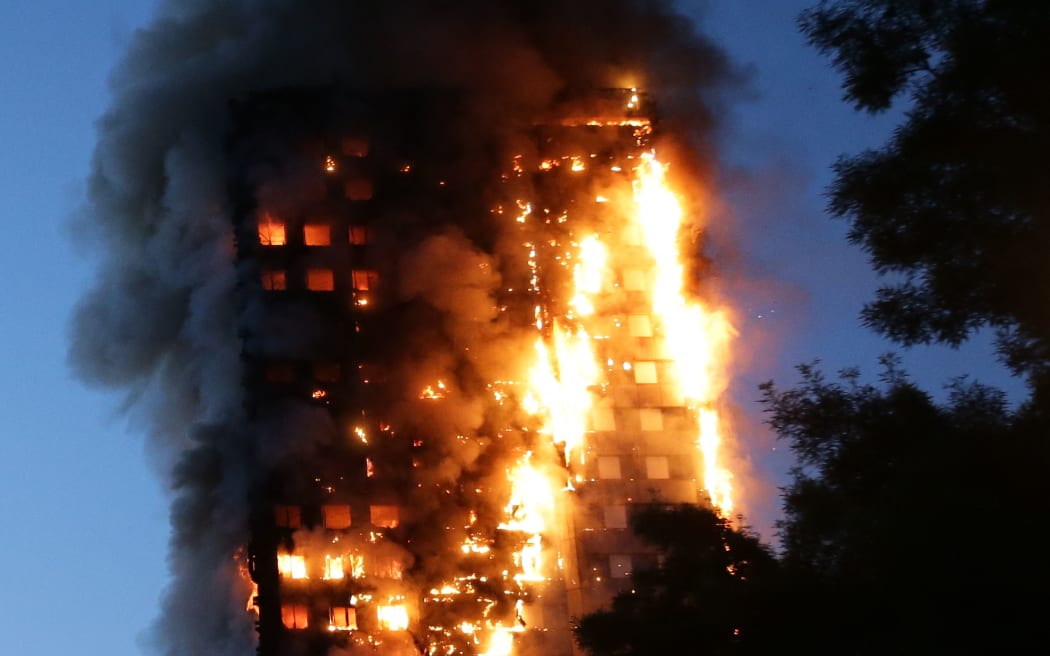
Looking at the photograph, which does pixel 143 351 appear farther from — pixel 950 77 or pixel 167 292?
pixel 950 77

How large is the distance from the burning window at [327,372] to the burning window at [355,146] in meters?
8.35

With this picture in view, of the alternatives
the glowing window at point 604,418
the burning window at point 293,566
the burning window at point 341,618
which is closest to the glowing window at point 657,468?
the glowing window at point 604,418

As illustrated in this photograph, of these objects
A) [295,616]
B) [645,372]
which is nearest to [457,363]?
[645,372]

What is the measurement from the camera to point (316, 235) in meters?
54.8

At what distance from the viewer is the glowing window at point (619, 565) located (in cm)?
5438

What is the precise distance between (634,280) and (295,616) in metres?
18.8

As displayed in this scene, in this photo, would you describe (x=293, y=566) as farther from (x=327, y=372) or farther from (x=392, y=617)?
(x=327, y=372)

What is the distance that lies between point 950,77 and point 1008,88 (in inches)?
26.7

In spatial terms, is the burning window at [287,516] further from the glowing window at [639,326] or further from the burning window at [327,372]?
the glowing window at [639,326]

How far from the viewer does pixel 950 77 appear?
15.9 meters

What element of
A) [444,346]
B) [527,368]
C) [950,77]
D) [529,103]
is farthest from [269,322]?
[950,77]

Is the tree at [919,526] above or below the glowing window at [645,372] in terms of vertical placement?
below

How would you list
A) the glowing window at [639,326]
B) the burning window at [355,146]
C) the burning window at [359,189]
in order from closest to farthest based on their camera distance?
1. the burning window at [359,189]
2. the burning window at [355,146]
3. the glowing window at [639,326]

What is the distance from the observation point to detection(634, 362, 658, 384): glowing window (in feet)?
187
